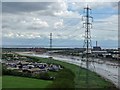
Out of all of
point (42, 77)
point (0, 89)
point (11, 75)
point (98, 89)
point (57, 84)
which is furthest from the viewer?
point (11, 75)

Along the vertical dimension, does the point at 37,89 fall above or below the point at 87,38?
below

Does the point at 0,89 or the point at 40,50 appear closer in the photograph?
the point at 0,89

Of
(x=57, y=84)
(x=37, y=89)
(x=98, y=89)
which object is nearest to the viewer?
(x=57, y=84)

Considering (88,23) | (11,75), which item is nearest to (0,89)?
(88,23)

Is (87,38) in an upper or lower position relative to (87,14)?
lower

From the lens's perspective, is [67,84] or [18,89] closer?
[67,84]

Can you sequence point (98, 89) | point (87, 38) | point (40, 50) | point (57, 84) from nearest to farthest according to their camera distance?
point (57, 84) → point (87, 38) → point (98, 89) → point (40, 50)

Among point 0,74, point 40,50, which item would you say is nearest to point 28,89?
point 0,74

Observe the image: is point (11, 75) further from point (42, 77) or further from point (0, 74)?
point (42, 77)

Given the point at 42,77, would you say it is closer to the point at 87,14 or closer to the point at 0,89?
the point at 0,89
